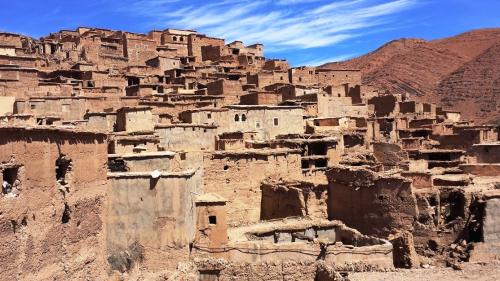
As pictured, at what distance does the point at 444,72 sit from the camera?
3191 inches

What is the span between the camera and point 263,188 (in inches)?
719

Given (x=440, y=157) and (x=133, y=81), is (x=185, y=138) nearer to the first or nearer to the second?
(x=440, y=157)

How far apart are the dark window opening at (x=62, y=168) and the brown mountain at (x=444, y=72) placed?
5419 centimetres

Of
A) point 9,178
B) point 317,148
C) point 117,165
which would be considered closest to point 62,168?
point 9,178

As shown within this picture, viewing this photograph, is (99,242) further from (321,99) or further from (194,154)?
(321,99)

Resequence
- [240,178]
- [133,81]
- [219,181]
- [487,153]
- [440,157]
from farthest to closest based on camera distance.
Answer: [133,81]
[440,157]
[487,153]
[240,178]
[219,181]

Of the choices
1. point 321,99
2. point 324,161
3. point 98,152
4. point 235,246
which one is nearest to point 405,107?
point 321,99

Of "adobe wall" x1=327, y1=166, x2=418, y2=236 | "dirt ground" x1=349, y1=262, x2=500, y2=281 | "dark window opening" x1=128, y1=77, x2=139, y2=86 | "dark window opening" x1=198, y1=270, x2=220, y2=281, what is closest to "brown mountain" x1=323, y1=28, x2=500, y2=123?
"dark window opening" x1=128, y1=77, x2=139, y2=86

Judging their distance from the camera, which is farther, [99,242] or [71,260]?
[99,242]

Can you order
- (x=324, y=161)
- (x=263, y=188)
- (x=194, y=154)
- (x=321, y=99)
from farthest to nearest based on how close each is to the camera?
(x=321, y=99), (x=324, y=161), (x=263, y=188), (x=194, y=154)

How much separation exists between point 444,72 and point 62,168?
78278mm

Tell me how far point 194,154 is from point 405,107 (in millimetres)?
20328

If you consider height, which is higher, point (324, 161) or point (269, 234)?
point (324, 161)

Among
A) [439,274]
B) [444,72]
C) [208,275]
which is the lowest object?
[208,275]
